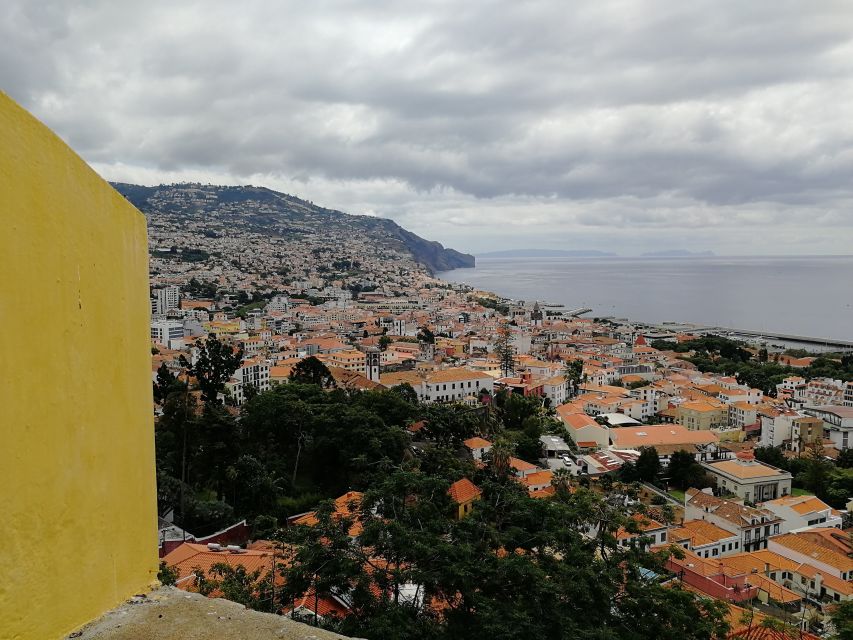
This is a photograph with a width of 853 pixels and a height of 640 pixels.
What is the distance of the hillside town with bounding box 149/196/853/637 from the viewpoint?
51.4ft

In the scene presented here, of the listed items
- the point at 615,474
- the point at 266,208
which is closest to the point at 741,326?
the point at 615,474

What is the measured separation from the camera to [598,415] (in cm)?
3409

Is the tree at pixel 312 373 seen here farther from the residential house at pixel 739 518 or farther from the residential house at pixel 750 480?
the residential house at pixel 750 480

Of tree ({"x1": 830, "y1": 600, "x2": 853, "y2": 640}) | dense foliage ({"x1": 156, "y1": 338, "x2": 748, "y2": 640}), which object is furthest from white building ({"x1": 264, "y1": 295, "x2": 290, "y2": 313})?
tree ({"x1": 830, "y1": 600, "x2": 853, "y2": 640})

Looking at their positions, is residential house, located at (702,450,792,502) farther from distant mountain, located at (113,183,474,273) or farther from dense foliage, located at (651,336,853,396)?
distant mountain, located at (113,183,474,273)

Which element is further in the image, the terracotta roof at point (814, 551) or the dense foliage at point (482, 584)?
the terracotta roof at point (814, 551)

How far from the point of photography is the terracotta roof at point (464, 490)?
17047 millimetres

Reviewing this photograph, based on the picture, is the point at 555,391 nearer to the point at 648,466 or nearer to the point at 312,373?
the point at 648,466

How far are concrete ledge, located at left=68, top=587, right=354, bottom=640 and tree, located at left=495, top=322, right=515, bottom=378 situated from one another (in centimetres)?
3847

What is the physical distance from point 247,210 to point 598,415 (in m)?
153

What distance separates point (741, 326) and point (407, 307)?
41529 millimetres

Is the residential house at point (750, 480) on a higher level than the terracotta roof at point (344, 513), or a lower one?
lower

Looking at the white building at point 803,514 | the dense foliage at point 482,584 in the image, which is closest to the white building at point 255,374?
the white building at point 803,514

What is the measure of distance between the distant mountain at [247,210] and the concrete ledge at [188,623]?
5804 inches
